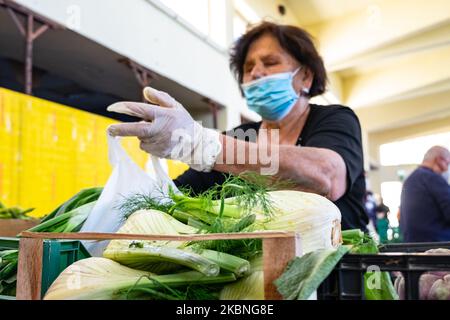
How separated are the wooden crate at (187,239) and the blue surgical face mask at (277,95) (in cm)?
149

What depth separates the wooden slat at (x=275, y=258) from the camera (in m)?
0.73

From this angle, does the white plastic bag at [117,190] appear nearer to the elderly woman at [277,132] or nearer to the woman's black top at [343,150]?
the elderly woman at [277,132]

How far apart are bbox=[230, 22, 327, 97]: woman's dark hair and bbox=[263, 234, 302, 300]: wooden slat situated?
1596mm

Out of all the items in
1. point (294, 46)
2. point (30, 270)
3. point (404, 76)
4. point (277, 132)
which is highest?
point (404, 76)

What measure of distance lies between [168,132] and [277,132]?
100cm

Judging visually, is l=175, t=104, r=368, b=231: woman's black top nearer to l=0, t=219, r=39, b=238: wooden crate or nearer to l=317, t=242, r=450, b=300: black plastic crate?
l=0, t=219, r=39, b=238: wooden crate

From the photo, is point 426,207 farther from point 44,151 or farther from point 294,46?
point 44,151

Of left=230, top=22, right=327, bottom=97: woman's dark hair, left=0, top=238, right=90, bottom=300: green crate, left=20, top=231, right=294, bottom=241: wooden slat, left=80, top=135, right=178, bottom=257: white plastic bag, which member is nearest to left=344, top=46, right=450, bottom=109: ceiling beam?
left=230, top=22, right=327, bottom=97: woman's dark hair

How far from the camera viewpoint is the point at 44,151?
4.55 metres

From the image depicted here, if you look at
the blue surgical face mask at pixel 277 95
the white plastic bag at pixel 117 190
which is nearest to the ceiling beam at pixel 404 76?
the blue surgical face mask at pixel 277 95

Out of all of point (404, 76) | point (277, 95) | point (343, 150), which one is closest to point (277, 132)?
point (277, 95)

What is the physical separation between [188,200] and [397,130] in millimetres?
22536

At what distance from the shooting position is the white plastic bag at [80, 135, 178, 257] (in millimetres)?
1200
